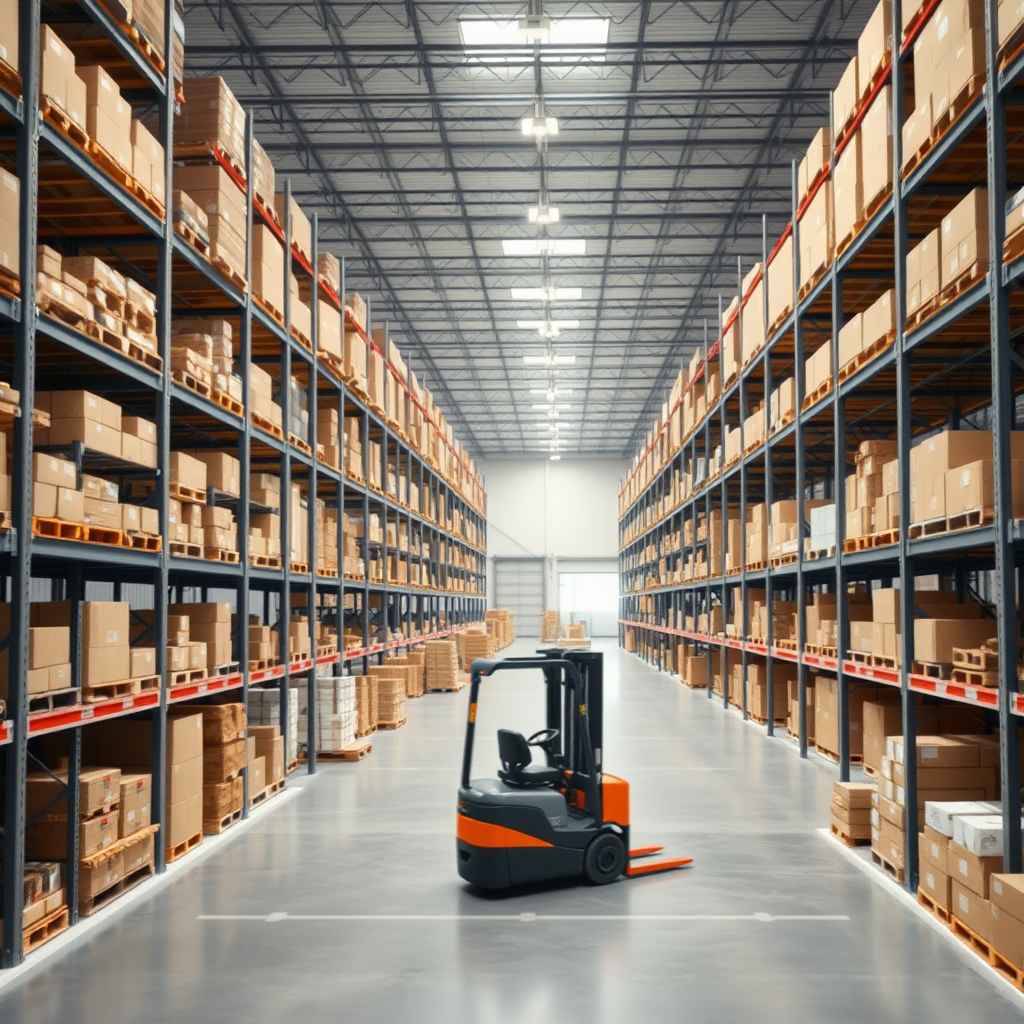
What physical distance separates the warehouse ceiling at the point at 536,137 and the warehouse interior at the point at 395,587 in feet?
0.37

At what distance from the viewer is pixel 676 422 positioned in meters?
22.8

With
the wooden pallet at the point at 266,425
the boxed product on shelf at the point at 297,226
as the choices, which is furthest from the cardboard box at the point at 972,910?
the boxed product on shelf at the point at 297,226

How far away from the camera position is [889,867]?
727 centimetres

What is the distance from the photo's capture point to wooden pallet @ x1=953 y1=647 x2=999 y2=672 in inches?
249

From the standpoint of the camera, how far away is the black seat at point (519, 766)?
6.85 metres

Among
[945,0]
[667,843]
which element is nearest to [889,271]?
[945,0]

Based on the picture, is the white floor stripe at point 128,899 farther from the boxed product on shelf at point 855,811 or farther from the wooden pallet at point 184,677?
the boxed product on shelf at point 855,811

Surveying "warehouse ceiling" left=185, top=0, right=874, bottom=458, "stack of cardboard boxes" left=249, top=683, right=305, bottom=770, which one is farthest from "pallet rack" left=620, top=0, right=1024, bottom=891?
"stack of cardboard boxes" left=249, top=683, right=305, bottom=770

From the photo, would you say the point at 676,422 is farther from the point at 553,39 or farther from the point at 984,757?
the point at 984,757

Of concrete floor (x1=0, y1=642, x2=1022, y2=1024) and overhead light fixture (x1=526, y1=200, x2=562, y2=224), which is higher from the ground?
overhead light fixture (x1=526, y1=200, x2=562, y2=224)

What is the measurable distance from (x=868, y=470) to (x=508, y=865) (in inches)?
197

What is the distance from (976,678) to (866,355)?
3660 millimetres

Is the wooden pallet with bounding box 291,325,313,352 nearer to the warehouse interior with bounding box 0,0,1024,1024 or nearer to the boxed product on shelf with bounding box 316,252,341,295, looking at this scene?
the warehouse interior with bounding box 0,0,1024,1024

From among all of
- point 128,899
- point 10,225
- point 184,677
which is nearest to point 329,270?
point 184,677
